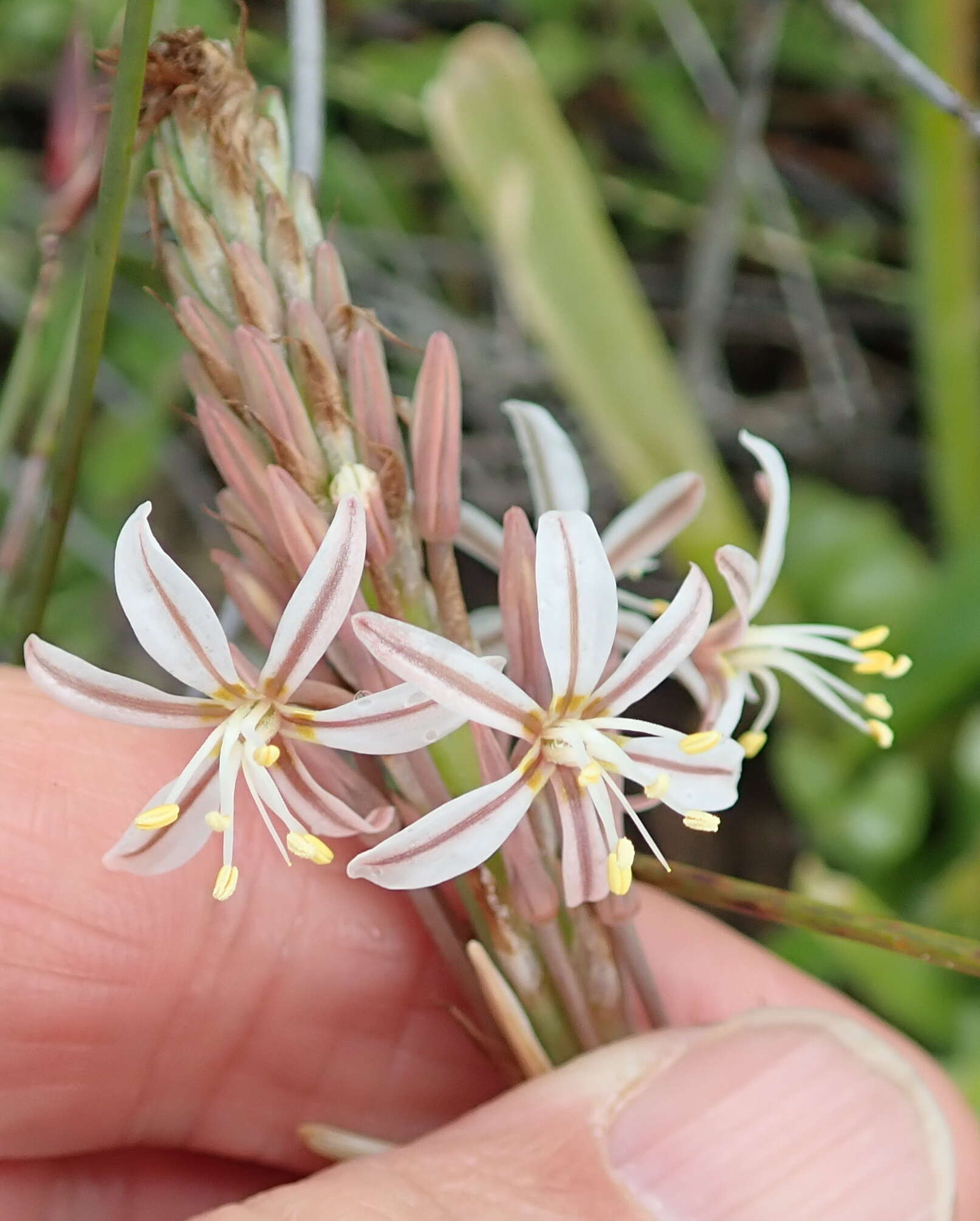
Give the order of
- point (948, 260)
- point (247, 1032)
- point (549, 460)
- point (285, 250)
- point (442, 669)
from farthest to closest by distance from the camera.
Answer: point (948, 260) < point (247, 1032) < point (549, 460) < point (285, 250) < point (442, 669)

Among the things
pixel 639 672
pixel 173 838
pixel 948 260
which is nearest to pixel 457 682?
pixel 639 672

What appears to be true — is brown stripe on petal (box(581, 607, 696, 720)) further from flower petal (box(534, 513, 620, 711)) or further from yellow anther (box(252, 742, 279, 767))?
yellow anther (box(252, 742, 279, 767))

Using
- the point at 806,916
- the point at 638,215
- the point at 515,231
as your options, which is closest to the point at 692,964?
the point at 806,916

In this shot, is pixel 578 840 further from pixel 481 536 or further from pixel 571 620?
pixel 481 536

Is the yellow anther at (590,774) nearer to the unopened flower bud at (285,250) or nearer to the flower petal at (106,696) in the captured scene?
the flower petal at (106,696)

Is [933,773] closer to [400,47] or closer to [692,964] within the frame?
[692,964]

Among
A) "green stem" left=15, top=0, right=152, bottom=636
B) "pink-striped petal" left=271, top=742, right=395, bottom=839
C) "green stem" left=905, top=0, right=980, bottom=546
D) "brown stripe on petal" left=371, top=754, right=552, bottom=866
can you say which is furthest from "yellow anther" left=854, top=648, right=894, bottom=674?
"green stem" left=905, top=0, right=980, bottom=546

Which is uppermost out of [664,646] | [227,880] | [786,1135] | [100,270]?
[100,270]
